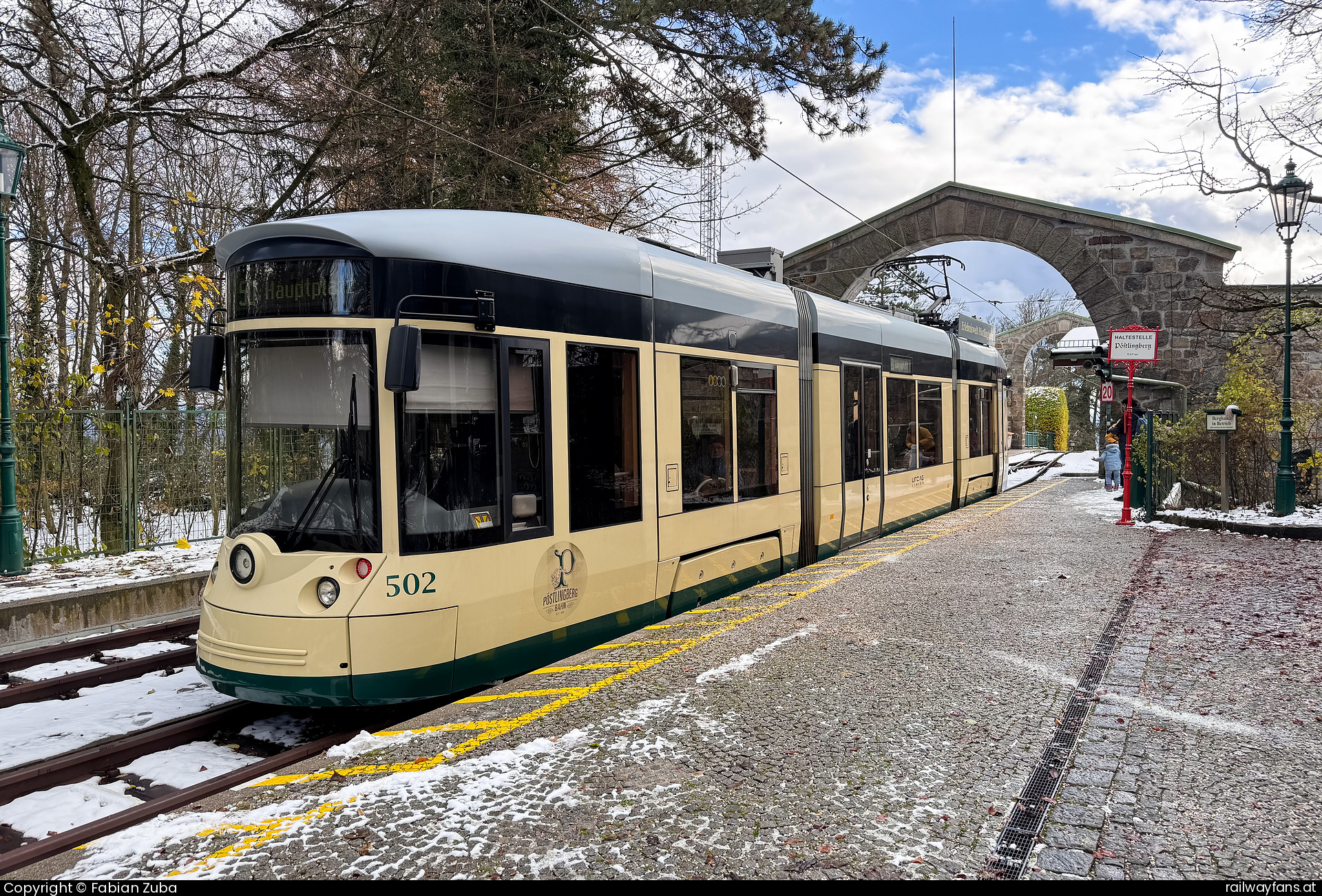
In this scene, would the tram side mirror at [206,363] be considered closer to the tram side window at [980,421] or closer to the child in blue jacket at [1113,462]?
the tram side window at [980,421]

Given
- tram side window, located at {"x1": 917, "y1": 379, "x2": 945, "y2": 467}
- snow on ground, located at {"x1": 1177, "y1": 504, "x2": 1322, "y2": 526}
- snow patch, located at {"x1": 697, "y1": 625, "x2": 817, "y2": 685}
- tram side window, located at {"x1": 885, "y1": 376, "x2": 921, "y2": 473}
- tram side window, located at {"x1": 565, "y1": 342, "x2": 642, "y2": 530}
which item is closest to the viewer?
snow patch, located at {"x1": 697, "y1": 625, "x2": 817, "y2": 685}

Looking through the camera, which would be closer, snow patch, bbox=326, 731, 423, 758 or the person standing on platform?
snow patch, bbox=326, 731, 423, 758

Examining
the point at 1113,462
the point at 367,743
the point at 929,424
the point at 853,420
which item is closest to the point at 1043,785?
the point at 367,743

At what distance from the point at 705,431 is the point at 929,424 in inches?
284

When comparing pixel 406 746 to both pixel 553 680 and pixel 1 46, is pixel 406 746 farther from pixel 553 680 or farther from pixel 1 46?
pixel 1 46

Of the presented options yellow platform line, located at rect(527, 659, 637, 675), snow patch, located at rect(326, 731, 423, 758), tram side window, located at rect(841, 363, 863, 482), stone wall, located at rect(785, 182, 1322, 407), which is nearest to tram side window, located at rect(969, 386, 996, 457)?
stone wall, located at rect(785, 182, 1322, 407)

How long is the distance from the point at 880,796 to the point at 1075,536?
9.76m

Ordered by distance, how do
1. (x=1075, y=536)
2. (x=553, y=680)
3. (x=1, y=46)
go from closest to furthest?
(x=553, y=680) < (x=1, y=46) < (x=1075, y=536)

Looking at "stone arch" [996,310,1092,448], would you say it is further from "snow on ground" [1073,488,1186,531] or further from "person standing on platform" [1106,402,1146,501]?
"snow on ground" [1073,488,1186,531]

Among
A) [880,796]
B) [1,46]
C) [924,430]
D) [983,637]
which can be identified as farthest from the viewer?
[924,430]

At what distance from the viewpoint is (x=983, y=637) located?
668 cm

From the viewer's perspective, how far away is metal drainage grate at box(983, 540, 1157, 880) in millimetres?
3312

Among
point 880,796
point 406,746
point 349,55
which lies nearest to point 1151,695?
point 880,796

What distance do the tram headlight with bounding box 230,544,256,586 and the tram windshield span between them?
137 millimetres
